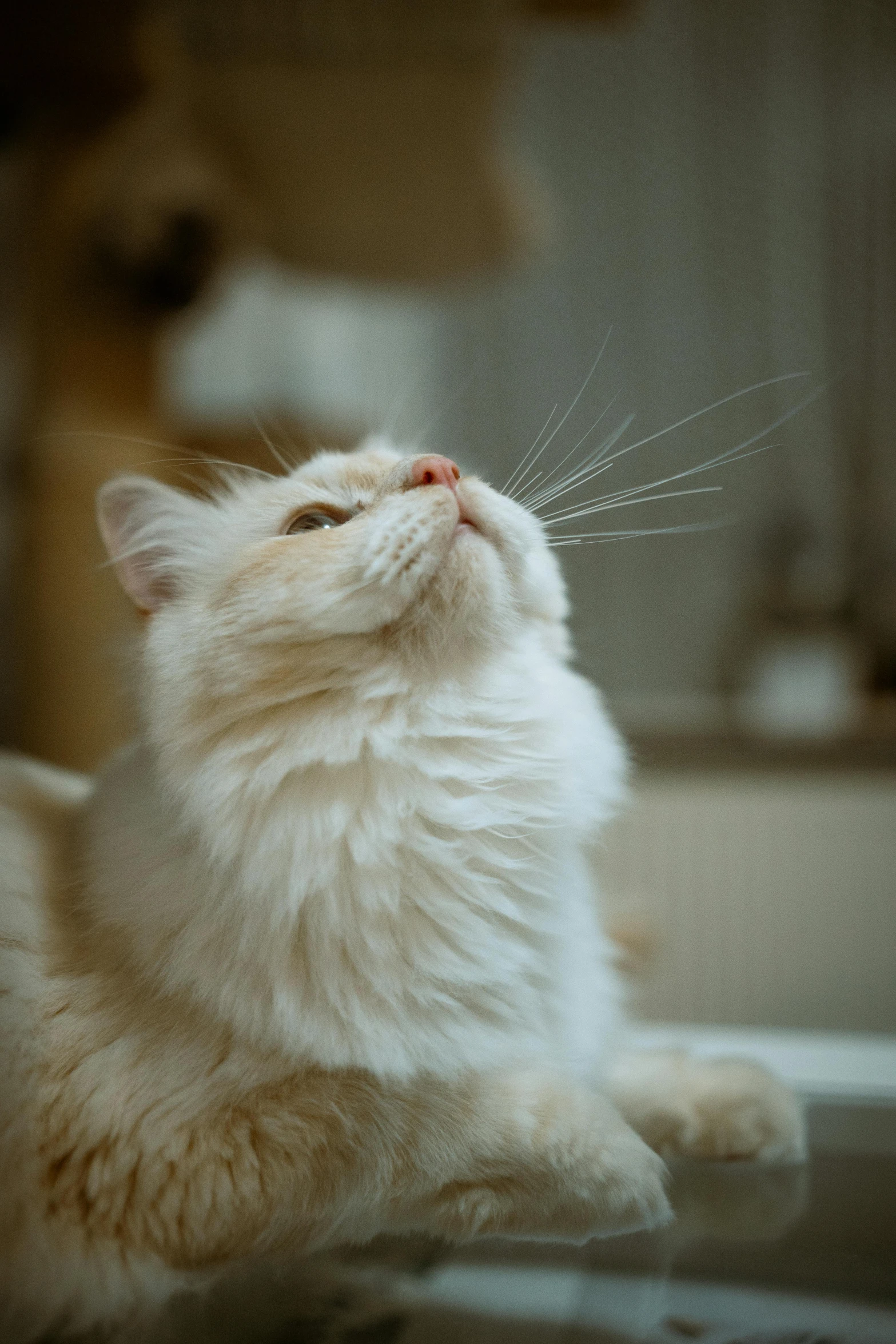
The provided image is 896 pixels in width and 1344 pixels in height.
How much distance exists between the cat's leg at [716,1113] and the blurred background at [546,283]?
1.32 feet

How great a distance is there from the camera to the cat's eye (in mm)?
750

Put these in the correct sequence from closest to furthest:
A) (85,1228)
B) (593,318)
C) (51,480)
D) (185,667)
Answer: (85,1228), (185,667), (51,480), (593,318)

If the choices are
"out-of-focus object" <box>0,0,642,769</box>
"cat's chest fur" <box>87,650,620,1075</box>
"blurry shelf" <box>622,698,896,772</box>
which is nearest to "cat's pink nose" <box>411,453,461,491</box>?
"cat's chest fur" <box>87,650,620,1075</box>

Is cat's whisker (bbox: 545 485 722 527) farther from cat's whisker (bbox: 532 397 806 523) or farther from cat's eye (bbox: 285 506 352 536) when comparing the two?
cat's eye (bbox: 285 506 352 536)

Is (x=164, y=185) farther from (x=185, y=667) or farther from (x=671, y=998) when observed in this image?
(x=671, y=998)

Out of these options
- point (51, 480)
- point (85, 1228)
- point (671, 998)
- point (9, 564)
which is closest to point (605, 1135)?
point (85, 1228)

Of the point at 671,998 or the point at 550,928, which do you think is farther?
the point at 671,998

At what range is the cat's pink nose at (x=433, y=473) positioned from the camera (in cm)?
69

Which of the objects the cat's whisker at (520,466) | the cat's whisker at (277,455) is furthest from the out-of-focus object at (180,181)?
the cat's whisker at (520,466)

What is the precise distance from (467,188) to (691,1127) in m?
1.37

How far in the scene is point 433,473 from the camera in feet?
2.29

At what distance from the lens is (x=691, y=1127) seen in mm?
757

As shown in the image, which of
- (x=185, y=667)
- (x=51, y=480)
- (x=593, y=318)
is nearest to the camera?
(x=185, y=667)

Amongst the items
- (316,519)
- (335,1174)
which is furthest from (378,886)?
(316,519)
